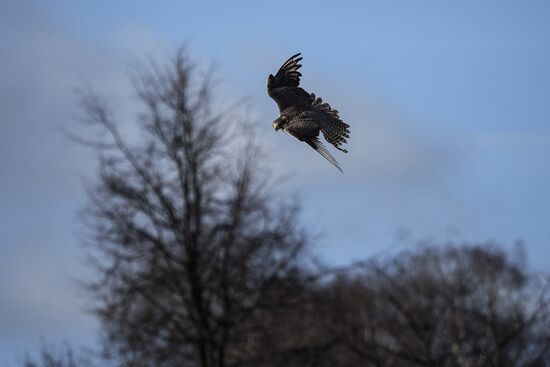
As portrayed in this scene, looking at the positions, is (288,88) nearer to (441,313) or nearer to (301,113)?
(301,113)

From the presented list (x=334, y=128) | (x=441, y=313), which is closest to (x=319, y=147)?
(x=334, y=128)

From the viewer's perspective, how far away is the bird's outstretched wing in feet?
58.2

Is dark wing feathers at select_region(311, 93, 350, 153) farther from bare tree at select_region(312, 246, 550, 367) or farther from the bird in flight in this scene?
bare tree at select_region(312, 246, 550, 367)

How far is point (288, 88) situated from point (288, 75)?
11.6 inches

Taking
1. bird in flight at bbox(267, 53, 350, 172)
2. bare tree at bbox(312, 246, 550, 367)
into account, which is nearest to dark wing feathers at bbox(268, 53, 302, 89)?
bird in flight at bbox(267, 53, 350, 172)

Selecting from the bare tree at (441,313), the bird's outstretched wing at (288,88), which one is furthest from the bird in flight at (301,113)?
the bare tree at (441,313)

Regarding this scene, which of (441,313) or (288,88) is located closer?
(288,88)

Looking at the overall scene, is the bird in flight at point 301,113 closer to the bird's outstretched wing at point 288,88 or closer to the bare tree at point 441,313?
the bird's outstretched wing at point 288,88

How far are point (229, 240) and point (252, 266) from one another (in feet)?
2.79

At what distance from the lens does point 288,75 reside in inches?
725

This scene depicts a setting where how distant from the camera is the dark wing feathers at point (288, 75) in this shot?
18.3 meters

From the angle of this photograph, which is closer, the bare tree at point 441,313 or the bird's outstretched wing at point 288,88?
the bird's outstretched wing at point 288,88

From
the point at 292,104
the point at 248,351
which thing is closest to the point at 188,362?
the point at 248,351

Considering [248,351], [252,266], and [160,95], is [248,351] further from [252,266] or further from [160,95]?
[160,95]
